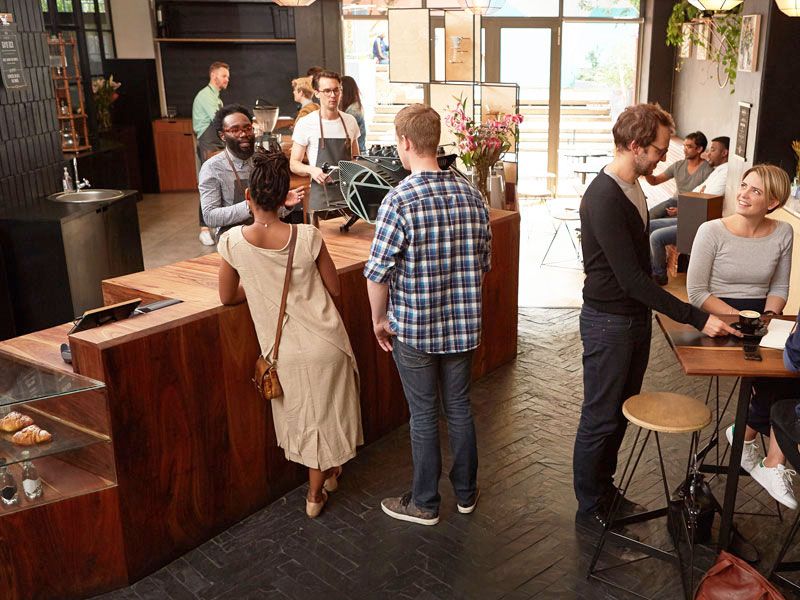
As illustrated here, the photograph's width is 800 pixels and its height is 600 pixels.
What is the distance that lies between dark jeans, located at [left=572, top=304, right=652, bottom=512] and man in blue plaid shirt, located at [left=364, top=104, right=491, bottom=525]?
456 millimetres

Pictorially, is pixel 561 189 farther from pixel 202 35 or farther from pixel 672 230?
pixel 202 35

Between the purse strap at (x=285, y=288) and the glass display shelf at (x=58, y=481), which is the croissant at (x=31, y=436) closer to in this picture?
Result: the glass display shelf at (x=58, y=481)

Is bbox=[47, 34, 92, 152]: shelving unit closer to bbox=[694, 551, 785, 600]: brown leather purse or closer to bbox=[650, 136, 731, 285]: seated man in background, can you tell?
bbox=[650, 136, 731, 285]: seated man in background

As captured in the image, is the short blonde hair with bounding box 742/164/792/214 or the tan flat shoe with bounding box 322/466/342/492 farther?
the tan flat shoe with bounding box 322/466/342/492

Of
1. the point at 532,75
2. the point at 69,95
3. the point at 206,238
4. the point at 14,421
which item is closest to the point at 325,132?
the point at 14,421

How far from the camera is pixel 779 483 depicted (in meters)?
3.28

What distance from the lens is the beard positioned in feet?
14.0

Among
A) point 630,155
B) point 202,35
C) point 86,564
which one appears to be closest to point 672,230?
point 630,155

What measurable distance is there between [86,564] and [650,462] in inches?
105

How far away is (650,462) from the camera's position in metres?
4.11

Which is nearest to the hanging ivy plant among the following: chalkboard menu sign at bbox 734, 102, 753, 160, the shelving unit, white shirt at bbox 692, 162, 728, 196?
chalkboard menu sign at bbox 734, 102, 753, 160

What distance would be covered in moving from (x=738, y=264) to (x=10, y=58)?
4.94m

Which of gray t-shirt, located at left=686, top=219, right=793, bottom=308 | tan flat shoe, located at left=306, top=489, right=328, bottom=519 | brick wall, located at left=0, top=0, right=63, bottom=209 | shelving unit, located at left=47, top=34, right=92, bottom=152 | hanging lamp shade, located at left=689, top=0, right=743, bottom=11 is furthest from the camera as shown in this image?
shelving unit, located at left=47, top=34, right=92, bottom=152

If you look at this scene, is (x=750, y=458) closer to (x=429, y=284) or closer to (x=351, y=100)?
(x=429, y=284)
